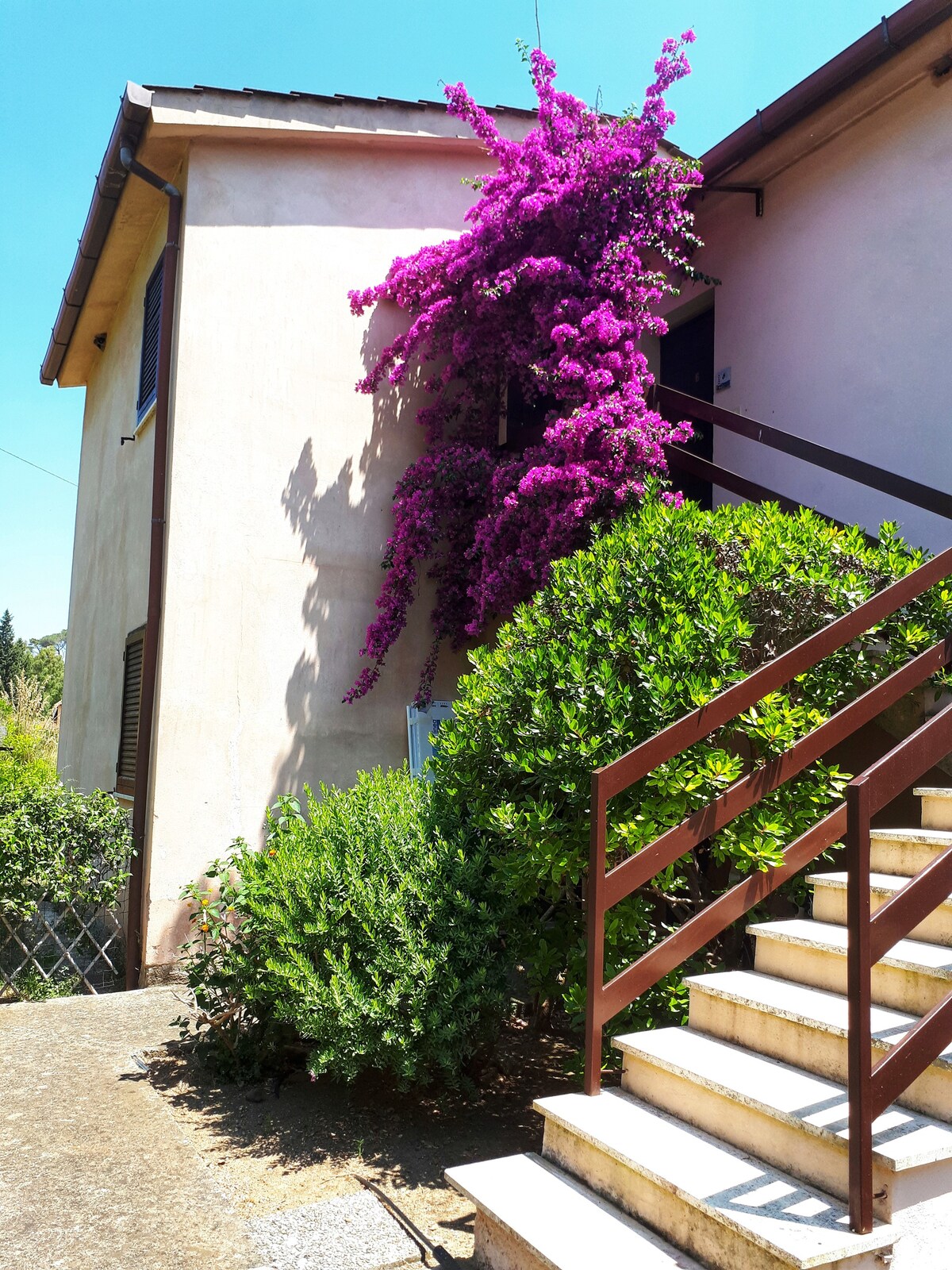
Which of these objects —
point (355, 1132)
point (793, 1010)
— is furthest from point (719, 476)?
point (355, 1132)

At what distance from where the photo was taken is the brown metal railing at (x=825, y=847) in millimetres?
2357

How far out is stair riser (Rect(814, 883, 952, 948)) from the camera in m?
3.22

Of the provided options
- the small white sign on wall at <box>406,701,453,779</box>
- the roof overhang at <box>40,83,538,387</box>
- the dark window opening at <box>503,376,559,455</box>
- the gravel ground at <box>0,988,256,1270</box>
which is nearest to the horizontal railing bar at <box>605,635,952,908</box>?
the gravel ground at <box>0,988,256,1270</box>

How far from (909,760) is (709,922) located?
103cm

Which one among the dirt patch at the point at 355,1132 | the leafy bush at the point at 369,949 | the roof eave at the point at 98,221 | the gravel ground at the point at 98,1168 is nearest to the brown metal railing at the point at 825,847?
the leafy bush at the point at 369,949

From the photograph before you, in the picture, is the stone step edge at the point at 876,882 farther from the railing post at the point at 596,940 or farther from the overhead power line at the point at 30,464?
the overhead power line at the point at 30,464

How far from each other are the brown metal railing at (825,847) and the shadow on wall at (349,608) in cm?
419

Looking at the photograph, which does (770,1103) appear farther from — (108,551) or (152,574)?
(108,551)

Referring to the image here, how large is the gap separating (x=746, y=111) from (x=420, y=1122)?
22.6 feet

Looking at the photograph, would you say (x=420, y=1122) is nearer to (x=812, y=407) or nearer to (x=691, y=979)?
(x=691, y=979)

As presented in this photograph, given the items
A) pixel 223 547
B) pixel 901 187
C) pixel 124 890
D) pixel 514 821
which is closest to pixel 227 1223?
pixel 514 821

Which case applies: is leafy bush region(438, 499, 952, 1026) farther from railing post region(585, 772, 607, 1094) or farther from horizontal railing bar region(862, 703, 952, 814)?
horizontal railing bar region(862, 703, 952, 814)

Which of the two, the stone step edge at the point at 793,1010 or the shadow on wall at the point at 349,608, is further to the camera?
the shadow on wall at the point at 349,608

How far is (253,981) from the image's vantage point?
451cm
